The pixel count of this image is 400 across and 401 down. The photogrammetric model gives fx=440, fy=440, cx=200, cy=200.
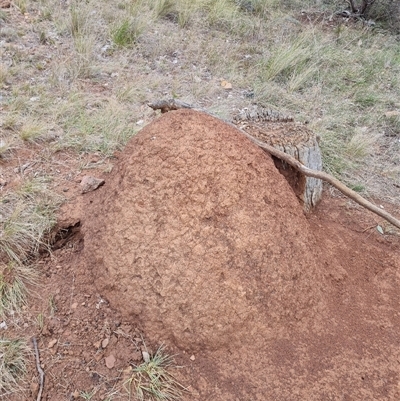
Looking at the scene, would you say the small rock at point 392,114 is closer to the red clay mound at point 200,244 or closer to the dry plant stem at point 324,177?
the dry plant stem at point 324,177

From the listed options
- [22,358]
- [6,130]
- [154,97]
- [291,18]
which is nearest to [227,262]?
[22,358]

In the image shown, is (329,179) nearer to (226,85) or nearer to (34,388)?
(34,388)

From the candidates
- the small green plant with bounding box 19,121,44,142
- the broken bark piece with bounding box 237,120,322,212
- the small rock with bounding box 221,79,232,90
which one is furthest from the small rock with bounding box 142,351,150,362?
the small rock with bounding box 221,79,232,90

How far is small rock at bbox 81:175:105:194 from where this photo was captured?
2332mm

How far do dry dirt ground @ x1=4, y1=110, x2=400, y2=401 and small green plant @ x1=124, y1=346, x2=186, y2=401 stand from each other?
4 cm

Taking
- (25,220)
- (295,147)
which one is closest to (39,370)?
(25,220)

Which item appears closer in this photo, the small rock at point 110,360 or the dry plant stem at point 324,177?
the small rock at point 110,360

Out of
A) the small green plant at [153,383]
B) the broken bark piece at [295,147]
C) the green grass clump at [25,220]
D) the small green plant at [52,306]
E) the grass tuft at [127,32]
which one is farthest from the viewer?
the grass tuft at [127,32]

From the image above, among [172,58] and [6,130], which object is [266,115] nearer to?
[6,130]

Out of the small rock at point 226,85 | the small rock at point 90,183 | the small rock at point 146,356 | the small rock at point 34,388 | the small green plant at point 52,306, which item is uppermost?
the small rock at point 90,183

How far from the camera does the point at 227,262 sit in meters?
1.73

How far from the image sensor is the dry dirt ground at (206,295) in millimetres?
1634

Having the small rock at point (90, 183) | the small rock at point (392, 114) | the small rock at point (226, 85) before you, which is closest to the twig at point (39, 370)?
the small rock at point (90, 183)

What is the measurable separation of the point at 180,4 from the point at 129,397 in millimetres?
4620
